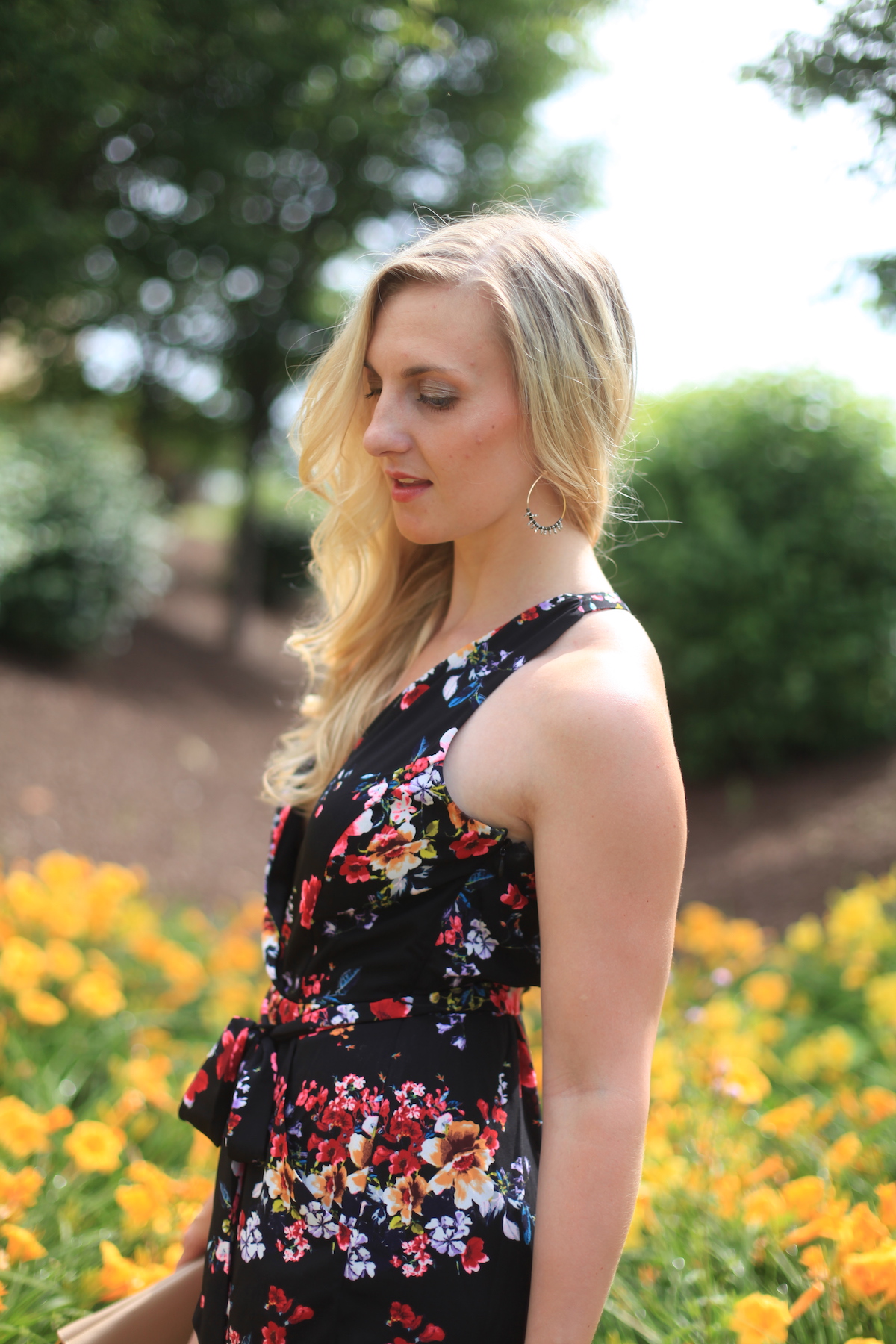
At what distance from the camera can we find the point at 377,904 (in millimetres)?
1301

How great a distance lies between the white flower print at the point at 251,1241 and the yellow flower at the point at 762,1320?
781mm

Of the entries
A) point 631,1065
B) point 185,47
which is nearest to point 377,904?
point 631,1065

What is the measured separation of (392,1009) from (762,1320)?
81 centimetres

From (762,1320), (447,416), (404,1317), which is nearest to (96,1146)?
(404,1317)

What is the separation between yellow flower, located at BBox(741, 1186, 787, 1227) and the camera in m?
1.90

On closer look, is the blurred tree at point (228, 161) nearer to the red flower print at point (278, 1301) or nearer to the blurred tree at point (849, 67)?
the blurred tree at point (849, 67)

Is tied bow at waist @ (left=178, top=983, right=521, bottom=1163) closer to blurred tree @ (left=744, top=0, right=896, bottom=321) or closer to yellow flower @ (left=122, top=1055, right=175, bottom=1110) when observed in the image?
yellow flower @ (left=122, top=1055, right=175, bottom=1110)

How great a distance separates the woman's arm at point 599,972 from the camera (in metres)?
1.11

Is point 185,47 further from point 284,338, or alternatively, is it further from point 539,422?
point 284,338

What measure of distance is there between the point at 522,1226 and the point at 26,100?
3.90 m

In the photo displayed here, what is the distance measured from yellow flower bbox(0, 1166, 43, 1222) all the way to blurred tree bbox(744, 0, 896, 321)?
3.21 m

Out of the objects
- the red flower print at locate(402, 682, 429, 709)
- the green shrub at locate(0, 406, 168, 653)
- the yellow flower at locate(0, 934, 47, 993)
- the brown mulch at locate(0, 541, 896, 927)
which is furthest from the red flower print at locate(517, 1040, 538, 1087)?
the green shrub at locate(0, 406, 168, 653)

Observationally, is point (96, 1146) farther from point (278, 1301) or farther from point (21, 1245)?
point (278, 1301)

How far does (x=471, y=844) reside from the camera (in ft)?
4.08
